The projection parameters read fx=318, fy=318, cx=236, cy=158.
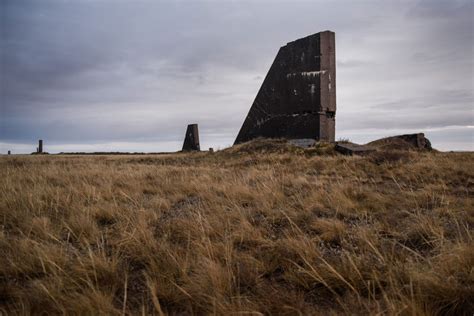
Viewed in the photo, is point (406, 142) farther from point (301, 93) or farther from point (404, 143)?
point (301, 93)

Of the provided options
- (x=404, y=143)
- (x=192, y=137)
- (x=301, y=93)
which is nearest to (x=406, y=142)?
(x=404, y=143)

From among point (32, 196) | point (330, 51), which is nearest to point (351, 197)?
point (32, 196)

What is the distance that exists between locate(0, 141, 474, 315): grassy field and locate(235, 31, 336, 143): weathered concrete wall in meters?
5.73

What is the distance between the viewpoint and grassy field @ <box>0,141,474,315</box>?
1.49 metres

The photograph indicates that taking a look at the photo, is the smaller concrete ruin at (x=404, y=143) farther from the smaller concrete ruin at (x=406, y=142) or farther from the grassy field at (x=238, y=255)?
the grassy field at (x=238, y=255)

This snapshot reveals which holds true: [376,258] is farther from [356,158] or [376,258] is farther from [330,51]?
[330,51]

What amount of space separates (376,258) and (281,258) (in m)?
0.57

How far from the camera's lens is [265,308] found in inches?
56.7

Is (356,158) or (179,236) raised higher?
(356,158)

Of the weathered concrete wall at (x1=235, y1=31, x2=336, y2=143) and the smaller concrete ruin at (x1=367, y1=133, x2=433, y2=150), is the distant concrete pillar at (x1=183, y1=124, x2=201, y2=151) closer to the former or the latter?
the weathered concrete wall at (x1=235, y1=31, x2=336, y2=143)

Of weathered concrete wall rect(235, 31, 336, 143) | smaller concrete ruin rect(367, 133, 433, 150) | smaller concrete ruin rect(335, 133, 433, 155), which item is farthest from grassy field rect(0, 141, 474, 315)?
smaller concrete ruin rect(367, 133, 433, 150)

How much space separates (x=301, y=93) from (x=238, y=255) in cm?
851

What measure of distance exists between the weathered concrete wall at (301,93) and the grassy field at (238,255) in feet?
18.8

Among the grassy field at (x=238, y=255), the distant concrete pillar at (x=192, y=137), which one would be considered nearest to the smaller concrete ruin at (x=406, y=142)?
the grassy field at (x=238, y=255)
